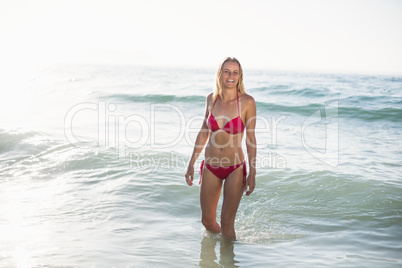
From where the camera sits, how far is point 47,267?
4121 millimetres

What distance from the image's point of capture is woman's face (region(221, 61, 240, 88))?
14.9ft

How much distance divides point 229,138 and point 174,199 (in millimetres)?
2721

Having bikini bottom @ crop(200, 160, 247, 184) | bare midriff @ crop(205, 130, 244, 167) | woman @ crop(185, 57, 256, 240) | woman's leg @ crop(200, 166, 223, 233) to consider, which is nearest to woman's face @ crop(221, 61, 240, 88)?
woman @ crop(185, 57, 256, 240)

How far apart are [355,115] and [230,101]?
14.3m

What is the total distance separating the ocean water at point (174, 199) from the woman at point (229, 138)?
782 millimetres

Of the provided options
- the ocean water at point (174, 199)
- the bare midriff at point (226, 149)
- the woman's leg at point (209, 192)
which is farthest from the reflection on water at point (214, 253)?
the bare midriff at point (226, 149)

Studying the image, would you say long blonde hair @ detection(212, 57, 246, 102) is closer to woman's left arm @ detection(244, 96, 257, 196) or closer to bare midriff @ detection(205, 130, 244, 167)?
woman's left arm @ detection(244, 96, 257, 196)

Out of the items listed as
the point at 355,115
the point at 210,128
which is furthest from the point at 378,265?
the point at 355,115

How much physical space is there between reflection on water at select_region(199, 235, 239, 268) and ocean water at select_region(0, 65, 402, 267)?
2cm

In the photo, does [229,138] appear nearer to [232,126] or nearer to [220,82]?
[232,126]

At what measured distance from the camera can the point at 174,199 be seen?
6902 mm

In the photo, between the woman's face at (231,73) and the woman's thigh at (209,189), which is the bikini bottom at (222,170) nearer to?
the woman's thigh at (209,189)

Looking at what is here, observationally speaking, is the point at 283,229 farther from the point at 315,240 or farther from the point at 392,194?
the point at 392,194

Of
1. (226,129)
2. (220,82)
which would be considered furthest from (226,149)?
(220,82)
